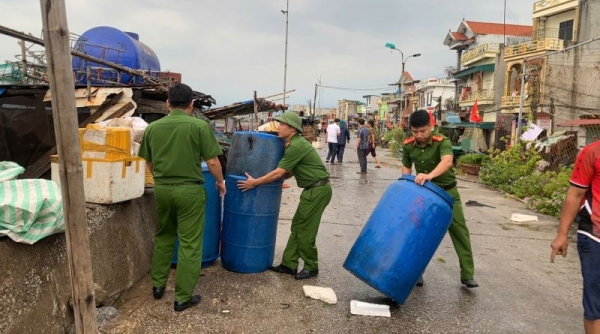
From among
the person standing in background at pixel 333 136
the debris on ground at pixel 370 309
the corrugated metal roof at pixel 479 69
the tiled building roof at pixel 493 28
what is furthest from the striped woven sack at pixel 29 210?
the tiled building roof at pixel 493 28

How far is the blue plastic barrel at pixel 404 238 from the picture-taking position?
12.3ft

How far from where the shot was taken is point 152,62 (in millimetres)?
12516

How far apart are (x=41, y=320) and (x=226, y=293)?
5.32 feet

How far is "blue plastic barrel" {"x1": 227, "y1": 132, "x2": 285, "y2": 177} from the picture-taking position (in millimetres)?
4488

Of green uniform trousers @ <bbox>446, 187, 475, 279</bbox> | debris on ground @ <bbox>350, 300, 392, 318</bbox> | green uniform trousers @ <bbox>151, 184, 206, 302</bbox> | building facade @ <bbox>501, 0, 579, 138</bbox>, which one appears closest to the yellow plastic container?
green uniform trousers @ <bbox>151, 184, 206, 302</bbox>

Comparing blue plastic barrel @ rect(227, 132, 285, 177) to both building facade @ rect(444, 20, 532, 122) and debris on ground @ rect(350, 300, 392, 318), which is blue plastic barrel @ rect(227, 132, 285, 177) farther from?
building facade @ rect(444, 20, 532, 122)

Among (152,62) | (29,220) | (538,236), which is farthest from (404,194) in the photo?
(152,62)

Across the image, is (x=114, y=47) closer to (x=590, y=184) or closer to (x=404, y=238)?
(x=404, y=238)

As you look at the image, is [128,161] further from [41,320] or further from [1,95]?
[1,95]

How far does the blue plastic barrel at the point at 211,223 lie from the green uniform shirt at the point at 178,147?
71cm

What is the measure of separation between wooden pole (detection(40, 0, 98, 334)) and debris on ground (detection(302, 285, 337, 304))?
7.45 feet

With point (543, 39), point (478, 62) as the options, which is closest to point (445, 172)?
point (543, 39)

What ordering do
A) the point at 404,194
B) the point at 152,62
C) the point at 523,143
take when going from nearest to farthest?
the point at 404,194
the point at 152,62
the point at 523,143

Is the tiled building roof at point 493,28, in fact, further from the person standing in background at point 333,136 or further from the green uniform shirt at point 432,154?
the green uniform shirt at point 432,154
